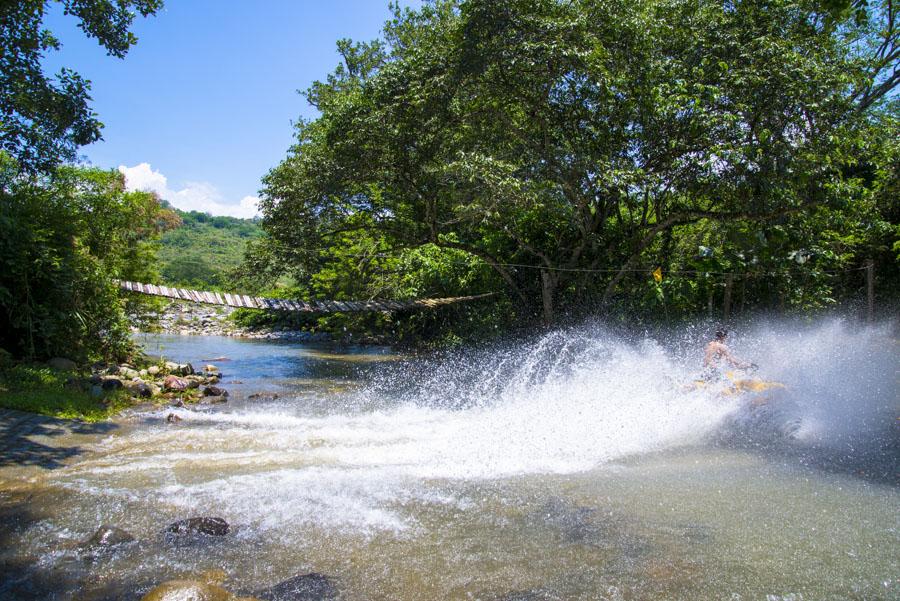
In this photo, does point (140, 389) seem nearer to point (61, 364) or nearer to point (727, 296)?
point (61, 364)

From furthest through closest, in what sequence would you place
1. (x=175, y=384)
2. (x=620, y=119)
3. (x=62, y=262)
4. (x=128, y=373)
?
(x=620, y=119), (x=128, y=373), (x=175, y=384), (x=62, y=262)

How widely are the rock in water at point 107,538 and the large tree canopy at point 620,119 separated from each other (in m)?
6.83

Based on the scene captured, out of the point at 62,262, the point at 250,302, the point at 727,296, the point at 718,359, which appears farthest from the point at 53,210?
the point at 727,296

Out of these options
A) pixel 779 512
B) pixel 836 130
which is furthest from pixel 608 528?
pixel 836 130

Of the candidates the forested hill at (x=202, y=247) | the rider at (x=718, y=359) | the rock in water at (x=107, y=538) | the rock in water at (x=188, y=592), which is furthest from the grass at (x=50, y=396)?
the rider at (x=718, y=359)

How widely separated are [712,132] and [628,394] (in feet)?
14.0

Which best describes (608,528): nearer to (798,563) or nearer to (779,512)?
(798,563)

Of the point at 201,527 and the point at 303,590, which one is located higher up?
the point at 201,527

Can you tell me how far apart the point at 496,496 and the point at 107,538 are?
264cm

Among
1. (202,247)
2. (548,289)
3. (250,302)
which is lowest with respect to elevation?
(250,302)

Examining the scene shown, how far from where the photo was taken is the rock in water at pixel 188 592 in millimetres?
2920

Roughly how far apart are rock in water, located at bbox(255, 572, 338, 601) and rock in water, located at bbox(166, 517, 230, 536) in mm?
792

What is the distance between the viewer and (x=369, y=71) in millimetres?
16719

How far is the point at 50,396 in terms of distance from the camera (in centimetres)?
681
